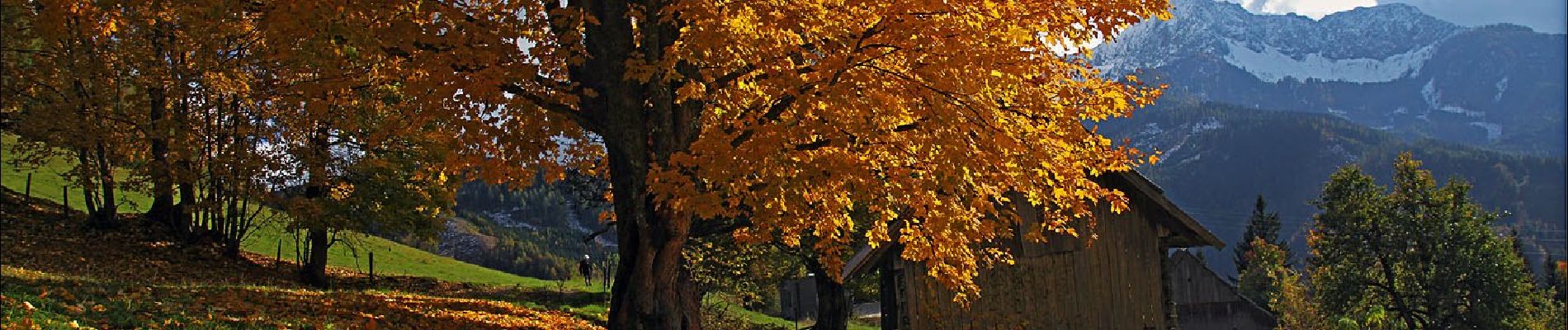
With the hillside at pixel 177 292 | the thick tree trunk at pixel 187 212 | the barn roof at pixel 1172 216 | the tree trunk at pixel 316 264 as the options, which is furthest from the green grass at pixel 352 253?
the barn roof at pixel 1172 216

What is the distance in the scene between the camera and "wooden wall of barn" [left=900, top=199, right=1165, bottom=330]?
21000mm

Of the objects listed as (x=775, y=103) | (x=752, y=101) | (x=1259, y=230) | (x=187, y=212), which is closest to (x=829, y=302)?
(x=187, y=212)

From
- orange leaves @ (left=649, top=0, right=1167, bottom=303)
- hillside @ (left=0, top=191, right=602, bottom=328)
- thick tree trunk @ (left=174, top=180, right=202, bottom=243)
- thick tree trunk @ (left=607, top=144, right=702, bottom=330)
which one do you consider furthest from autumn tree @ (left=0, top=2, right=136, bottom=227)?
orange leaves @ (left=649, top=0, right=1167, bottom=303)

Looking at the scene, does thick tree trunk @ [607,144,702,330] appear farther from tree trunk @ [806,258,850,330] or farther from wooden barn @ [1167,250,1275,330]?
wooden barn @ [1167,250,1275,330]

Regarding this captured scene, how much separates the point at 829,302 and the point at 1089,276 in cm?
1301

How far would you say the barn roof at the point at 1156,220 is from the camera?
20484mm

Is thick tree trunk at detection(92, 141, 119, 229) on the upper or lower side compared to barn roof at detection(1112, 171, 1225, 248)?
upper

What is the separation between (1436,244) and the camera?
42219 mm

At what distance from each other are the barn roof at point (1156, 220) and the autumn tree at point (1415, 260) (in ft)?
79.9

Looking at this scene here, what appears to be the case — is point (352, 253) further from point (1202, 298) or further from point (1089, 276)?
point (1202, 298)

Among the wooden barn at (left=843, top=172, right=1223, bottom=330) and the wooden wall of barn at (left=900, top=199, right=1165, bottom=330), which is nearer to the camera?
the wooden barn at (left=843, top=172, right=1223, bottom=330)

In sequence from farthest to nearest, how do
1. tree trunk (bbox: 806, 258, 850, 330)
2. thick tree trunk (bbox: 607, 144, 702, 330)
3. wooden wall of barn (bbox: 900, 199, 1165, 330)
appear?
tree trunk (bbox: 806, 258, 850, 330) → wooden wall of barn (bbox: 900, 199, 1165, 330) → thick tree trunk (bbox: 607, 144, 702, 330)

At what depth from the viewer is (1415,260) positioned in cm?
4294

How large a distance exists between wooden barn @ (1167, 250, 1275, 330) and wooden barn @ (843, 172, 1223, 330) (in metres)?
27.8
